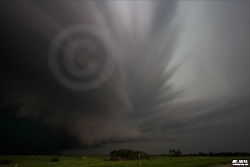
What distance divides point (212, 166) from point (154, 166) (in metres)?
24.7

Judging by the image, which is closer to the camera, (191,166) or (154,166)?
(191,166)

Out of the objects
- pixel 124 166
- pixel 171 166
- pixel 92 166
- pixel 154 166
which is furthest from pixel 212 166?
pixel 92 166

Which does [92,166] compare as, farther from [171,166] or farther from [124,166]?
[171,166]

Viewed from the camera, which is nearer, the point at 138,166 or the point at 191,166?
the point at 191,166

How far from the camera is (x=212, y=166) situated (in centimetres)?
12125

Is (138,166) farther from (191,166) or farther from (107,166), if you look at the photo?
(191,166)

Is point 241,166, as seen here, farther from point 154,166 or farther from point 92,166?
point 92,166

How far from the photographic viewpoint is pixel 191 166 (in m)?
122

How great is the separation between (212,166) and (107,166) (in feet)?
146

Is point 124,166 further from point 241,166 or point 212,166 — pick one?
point 241,166

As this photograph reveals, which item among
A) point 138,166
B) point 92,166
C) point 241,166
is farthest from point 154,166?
point 241,166

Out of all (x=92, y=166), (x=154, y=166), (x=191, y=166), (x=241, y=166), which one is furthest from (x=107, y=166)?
(x=241, y=166)

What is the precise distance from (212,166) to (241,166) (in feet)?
43.2

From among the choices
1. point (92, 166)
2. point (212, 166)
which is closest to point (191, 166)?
point (212, 166)
